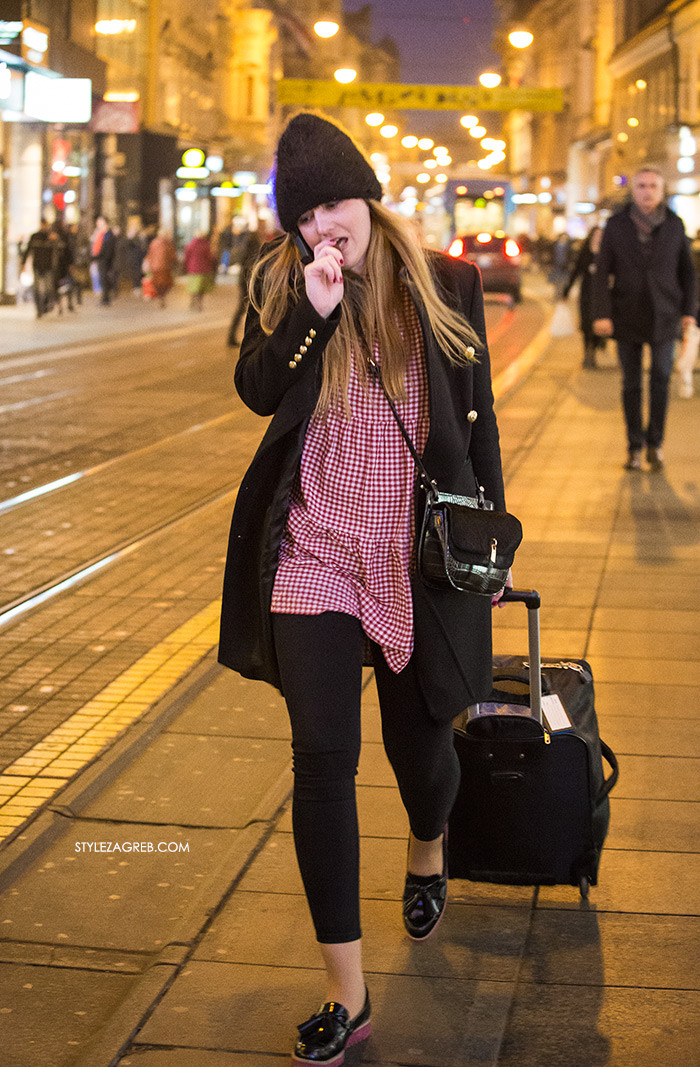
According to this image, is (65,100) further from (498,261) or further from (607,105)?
(607,105)

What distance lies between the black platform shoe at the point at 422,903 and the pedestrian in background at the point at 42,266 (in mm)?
24668

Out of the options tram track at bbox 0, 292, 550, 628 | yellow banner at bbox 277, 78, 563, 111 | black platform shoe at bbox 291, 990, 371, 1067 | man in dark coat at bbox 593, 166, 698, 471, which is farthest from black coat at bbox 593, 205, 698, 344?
yellow banner at bbox 277, 78, 563, 111

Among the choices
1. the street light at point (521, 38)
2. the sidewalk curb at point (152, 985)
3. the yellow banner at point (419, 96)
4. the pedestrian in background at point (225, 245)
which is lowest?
the sidewalk curb at point (152, 985)

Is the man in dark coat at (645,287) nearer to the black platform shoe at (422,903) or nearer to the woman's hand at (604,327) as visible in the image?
the woman's hand at (604,327)

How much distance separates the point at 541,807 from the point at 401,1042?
30.9 inches

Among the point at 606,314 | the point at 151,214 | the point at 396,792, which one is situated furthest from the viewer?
the point at 151,214

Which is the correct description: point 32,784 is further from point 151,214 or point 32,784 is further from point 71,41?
point 151,214

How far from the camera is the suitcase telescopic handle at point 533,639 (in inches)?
138

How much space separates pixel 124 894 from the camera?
384 centimetres

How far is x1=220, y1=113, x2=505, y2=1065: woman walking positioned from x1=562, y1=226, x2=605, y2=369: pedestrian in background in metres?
14.8

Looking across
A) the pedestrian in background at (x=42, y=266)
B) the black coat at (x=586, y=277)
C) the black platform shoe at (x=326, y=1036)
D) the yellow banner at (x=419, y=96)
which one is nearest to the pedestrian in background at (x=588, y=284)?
the black coat at (x=586, y=277)

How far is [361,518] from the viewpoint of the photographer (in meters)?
3.12

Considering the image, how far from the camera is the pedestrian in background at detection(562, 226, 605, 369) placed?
59.4ft

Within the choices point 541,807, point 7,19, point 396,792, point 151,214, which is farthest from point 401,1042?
point 151,214
